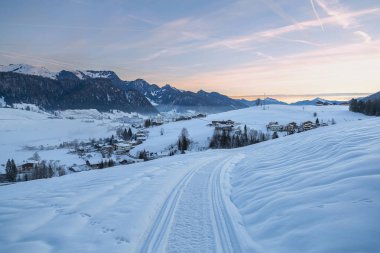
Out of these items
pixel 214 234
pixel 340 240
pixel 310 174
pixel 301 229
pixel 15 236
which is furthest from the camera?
pixel 310 174

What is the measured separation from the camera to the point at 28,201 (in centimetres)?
1201

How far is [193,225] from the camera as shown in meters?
9.16

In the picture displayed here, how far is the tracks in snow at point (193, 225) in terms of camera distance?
759cm

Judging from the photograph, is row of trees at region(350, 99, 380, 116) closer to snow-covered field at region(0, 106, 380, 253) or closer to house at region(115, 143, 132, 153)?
house at region(115, 143, 132, 153)

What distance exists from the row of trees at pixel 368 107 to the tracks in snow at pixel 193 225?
134 metres

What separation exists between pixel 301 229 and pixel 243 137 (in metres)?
80.4

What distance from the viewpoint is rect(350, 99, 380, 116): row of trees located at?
11972 cm

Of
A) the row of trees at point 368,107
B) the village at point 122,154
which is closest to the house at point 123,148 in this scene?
the village at point 122,154

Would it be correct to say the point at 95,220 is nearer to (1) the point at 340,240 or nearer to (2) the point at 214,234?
(2) the point at 214,234

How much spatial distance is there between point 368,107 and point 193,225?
149468 mm

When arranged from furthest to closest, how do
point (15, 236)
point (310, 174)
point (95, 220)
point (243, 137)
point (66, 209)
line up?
point (243, 137) < point (310, 174) < point (66, 209) < point (95, 220) < point (15, 236)

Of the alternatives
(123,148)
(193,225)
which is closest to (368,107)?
(123,148)

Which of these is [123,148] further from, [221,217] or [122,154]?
[221,217]

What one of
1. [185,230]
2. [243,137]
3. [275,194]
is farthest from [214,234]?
[243,137]
